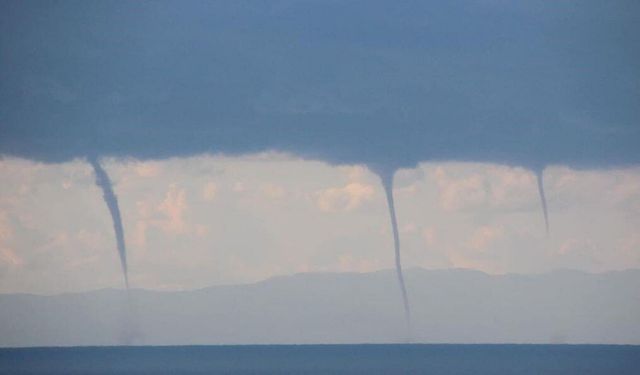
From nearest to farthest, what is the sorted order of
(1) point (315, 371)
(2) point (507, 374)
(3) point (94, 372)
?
(2) point (507, 374) < (1) point (315, 371) < (3) point (94, 372)

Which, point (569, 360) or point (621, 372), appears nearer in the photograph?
point (621, 372)

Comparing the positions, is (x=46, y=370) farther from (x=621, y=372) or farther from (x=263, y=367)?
(x=621, y=372)

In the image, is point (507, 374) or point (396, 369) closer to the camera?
point (507, 374)

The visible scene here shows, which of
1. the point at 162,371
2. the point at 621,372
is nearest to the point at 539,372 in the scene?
the point at 621,372

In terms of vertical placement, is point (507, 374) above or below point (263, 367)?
below

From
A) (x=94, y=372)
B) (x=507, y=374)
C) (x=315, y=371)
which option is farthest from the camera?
(x=94, y=372)

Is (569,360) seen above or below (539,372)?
above

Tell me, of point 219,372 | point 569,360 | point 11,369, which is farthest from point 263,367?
point 569,360

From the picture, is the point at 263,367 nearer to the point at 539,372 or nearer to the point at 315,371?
Result: the point at 315,371
